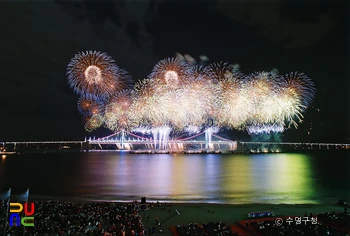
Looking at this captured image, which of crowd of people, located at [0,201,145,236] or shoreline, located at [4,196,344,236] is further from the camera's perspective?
shoreline, located at [4,196,344,236]

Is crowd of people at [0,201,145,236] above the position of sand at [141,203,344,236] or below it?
above

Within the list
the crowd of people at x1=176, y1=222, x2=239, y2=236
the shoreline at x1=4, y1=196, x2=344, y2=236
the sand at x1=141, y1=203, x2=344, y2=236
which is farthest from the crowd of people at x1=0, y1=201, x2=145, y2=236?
the crowd of people at x1=176, y1=222, x2=239, y2=236

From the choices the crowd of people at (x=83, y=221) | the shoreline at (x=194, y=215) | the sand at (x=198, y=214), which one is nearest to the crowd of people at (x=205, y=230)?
the shoreline at (x=194, y=215)

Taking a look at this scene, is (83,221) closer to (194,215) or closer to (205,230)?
(194,215)

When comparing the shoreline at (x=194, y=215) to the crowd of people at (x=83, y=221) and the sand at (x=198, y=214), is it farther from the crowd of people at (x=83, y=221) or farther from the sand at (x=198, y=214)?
the crowd of people at (x=83, y=221)

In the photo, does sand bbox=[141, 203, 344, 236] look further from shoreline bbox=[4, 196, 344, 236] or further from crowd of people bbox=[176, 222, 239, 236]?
crowd of people bbox=[176, 222, 239, 236]

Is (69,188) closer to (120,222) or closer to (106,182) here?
(106,182)

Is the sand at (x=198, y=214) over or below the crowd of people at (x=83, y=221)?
below

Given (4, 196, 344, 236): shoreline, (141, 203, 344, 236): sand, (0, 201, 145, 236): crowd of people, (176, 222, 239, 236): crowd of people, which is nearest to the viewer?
(176, 222, 239, 236): crowd of people
